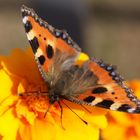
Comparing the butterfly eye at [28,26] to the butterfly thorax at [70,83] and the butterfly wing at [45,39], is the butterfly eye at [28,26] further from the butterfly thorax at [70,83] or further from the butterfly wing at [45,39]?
the butterfly thorax at [70,83]

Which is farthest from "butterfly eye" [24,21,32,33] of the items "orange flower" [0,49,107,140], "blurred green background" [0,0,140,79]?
"blurred green background" [0,0,140,79]

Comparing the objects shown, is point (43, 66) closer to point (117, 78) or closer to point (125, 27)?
point (117, 78)

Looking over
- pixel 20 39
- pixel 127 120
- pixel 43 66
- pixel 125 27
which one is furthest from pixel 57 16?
pixel 43 66

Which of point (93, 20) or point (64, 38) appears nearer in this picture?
point (64, 38)

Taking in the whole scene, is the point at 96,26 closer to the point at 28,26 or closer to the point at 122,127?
the point at 122,127

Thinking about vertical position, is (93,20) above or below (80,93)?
above

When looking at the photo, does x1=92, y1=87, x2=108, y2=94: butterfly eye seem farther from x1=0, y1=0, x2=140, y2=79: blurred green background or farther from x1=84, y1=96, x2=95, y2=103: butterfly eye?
x1=0, y1=0, x2=140, y2=79: blurred green background
